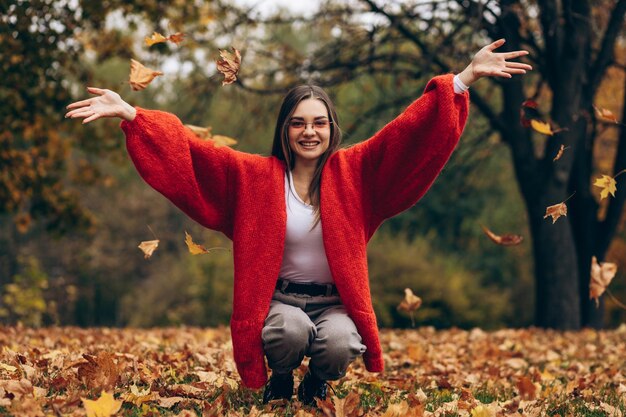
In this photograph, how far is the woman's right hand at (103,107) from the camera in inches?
126

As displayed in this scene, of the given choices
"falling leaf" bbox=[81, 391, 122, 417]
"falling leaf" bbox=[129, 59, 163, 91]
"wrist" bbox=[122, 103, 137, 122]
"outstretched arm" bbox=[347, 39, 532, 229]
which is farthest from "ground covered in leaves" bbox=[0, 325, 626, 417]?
"falling leaf" bbox=[129, 59, 163, 91]

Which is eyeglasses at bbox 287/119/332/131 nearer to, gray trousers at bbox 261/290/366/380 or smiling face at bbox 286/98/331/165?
smiling face at bbox 286/98/331/165

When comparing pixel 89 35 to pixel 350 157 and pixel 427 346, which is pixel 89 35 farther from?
pixel 350 157

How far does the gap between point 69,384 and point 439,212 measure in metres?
20.9

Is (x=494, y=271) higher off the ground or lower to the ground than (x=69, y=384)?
lower

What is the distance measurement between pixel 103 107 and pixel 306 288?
1198 millimetres

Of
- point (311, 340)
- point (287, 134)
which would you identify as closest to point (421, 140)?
point (287, 134)

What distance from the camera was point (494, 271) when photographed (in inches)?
941

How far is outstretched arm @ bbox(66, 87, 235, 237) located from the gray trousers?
23.4 inches

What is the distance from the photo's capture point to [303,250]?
3.48 m

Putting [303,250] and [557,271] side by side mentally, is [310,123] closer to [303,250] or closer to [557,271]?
[303,250]

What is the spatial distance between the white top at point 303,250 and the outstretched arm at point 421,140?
12.1 inches

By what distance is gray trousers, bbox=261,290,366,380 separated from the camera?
3.25 meters

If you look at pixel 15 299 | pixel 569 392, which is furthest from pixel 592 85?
pixel 15 299
